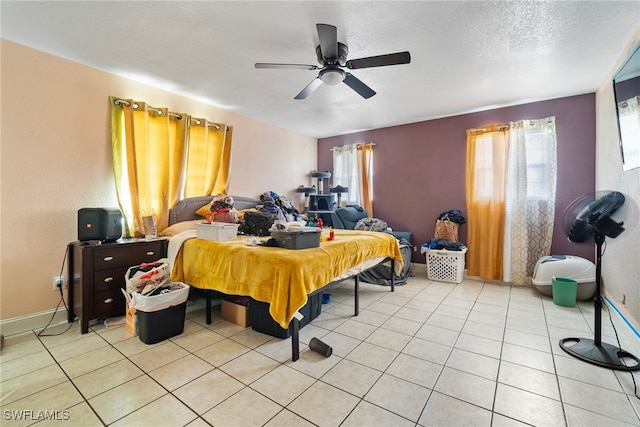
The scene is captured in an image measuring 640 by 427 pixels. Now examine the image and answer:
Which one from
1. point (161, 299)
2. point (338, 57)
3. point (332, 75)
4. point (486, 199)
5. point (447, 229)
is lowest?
point (161, 299)

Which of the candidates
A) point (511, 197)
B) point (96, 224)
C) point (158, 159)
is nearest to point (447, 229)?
point (511, 197)

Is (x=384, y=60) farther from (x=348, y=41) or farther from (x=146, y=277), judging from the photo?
(x=146, y=277)

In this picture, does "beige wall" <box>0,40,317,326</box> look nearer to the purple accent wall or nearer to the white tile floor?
the white tile floor

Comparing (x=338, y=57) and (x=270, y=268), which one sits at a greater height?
(x=338, y=57)

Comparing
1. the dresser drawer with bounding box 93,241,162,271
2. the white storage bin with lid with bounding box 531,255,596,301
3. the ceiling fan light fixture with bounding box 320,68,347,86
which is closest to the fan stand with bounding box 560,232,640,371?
the white storage bin with lid with bounding box 531,255,596,301

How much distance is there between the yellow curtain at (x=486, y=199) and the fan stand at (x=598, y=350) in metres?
1.97

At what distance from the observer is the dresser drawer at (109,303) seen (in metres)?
2.46

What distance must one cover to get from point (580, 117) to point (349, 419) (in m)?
4.69

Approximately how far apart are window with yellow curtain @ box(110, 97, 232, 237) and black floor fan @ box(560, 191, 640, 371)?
13.4ft

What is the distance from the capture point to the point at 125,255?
2.62m

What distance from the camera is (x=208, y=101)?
12.6ft

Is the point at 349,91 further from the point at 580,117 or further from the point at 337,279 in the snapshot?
the point at 580,117

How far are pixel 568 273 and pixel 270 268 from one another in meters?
3.66

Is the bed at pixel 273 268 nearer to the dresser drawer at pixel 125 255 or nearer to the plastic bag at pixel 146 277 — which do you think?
the plastic bag at pixel 146 277
